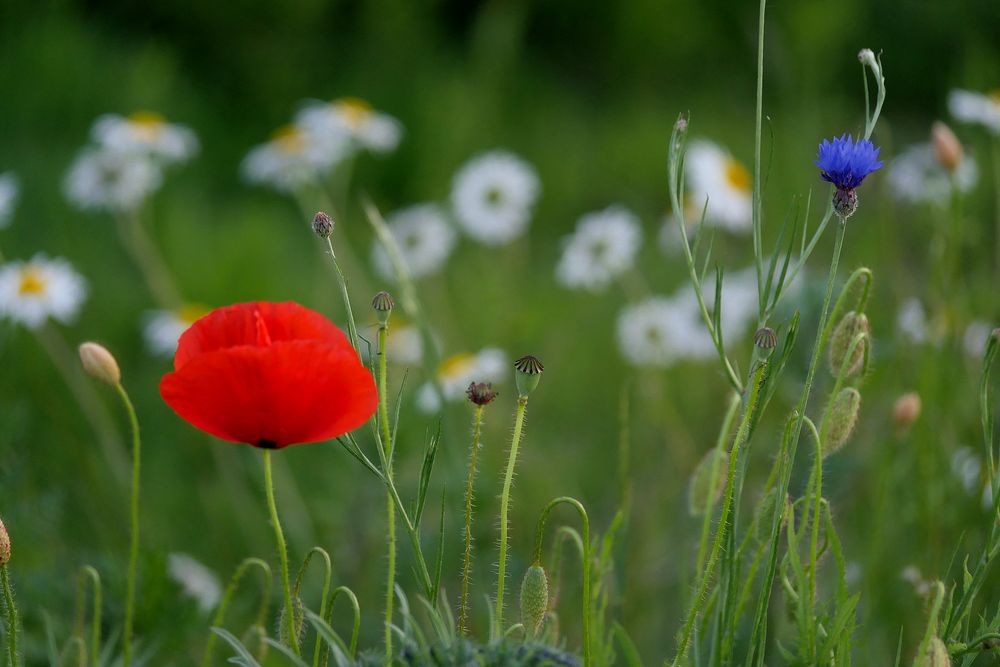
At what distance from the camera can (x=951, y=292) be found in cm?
94

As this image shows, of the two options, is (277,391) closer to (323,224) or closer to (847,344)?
(323,224)

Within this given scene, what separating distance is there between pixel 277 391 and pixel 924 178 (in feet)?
3.71

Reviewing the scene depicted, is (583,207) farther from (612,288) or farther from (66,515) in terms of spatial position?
(66,515)

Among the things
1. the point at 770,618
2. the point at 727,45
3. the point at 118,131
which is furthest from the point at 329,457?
the point at 727,45

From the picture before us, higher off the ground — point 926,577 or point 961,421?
point 961,421

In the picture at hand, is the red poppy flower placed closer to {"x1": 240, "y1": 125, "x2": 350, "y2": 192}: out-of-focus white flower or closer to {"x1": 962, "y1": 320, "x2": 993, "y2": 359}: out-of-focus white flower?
{"x1": 962, "y1": 320, "x2": 993, "y2": 359}: out-of-focus white flower

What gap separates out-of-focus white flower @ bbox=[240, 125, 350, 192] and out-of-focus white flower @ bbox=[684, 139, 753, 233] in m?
0.46

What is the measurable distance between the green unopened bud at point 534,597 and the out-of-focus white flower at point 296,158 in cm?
106

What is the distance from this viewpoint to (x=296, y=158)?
5.04 ft

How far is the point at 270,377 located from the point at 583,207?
207cm

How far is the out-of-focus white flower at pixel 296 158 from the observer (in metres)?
1.50

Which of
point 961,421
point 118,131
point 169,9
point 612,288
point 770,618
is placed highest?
point 169,9

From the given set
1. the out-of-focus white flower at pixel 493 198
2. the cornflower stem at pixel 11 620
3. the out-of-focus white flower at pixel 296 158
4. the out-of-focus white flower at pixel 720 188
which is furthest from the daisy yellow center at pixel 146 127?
the cornflower stem at pixel 11 620

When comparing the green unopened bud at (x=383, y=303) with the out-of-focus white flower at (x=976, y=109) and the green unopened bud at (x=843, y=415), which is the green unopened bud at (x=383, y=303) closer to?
the green unopened bud at (x=843, y=415)
